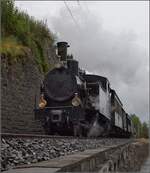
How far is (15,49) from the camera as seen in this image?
16.6 meters

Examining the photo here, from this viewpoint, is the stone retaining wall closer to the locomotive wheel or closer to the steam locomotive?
the steam locomotive

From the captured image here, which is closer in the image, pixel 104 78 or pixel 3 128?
pixel 3 128

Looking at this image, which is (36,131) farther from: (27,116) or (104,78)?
(104,78)

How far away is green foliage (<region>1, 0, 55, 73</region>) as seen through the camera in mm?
17203

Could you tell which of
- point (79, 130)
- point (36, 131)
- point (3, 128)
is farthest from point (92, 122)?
point (36, 131)

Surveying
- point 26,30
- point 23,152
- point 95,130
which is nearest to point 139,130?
point 26,30

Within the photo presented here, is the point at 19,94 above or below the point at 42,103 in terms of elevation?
above

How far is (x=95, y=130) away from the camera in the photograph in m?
15.0

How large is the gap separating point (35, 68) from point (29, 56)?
2.75 feet

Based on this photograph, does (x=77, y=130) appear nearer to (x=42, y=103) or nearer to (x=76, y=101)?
(x=76, y=101)

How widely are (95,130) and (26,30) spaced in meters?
6.38

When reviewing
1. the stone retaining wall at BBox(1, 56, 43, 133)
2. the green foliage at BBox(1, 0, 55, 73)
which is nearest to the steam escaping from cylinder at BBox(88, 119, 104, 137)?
the stone retaining wall at BBox(1, 56, 43, 133)

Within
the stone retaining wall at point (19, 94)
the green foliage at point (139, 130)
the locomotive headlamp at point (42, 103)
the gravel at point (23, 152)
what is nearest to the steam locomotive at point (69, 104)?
the locomotive headlamp at point (42, 103)

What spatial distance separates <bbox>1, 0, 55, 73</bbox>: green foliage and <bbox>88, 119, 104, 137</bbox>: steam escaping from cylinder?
490 centimetres
